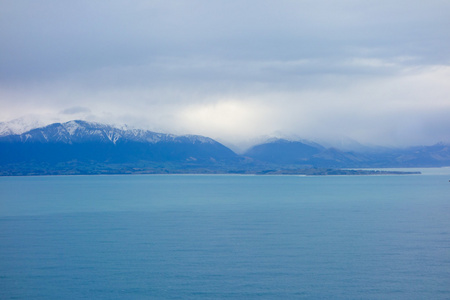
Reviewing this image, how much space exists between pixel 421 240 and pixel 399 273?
40.1 ft

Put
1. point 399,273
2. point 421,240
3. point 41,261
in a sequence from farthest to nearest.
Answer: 1. point 421,240
2. point 41,261
3. point 399,273

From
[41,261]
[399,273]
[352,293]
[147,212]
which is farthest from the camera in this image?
[147,212]

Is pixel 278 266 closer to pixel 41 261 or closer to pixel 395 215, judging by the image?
pixel 41 261

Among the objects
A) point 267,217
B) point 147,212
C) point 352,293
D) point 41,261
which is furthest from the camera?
point 147,212

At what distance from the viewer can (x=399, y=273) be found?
31.4 meters

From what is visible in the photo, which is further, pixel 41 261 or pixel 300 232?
pixel 300 232

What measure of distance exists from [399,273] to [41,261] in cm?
2403

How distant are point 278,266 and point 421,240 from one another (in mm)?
15676

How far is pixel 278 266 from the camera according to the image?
3331cm

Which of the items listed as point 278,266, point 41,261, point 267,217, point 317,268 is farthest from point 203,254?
point 267,217

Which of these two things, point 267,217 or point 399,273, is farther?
point 267,217

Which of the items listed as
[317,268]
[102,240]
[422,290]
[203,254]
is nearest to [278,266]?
[317,268]

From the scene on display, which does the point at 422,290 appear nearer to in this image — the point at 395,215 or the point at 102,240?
the point at 102,240

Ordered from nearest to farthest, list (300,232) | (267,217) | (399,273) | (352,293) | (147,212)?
(352,293) < (399,273) < (300,232) < (267,217) < (147,212)
